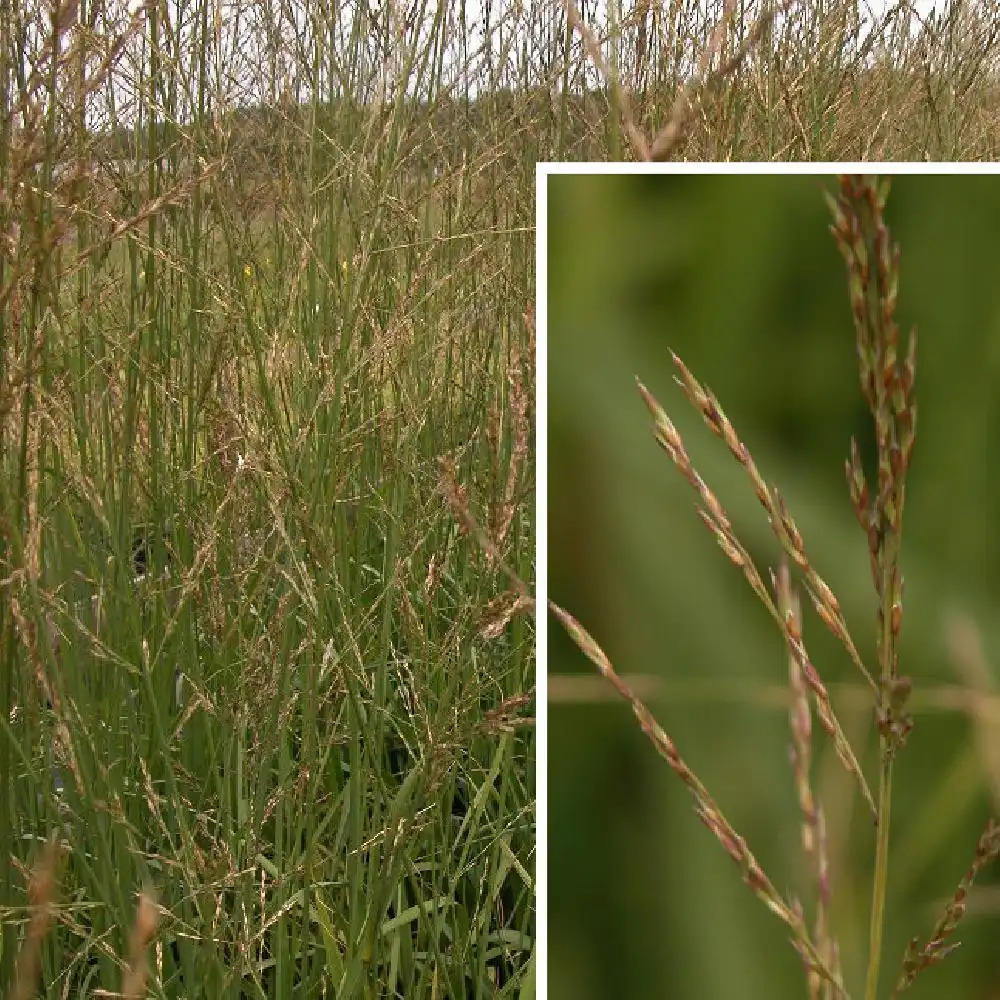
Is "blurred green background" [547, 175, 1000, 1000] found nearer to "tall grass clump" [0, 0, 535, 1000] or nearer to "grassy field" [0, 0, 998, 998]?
"grassy field" [0, 0, 998, 998]

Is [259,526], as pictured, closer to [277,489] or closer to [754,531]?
[277,489]

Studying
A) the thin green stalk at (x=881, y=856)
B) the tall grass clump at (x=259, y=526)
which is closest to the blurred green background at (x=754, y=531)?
the thin green stalk at (x=881, y=856)

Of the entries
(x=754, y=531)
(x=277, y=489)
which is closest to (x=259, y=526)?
(x=277, y=489)

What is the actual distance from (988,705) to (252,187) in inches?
54.4

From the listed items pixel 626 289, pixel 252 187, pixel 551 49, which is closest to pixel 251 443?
pixel 626 289

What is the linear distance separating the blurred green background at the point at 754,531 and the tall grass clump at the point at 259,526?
243 mm

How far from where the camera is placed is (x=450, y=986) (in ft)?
3.51

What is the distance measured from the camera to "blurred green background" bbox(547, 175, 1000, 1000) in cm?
63

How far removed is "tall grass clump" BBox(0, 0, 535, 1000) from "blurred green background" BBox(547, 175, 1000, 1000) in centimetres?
24

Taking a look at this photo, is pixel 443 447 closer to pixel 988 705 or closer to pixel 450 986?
pixel 450 986

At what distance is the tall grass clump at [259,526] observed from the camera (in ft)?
3.13

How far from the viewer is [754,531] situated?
0.64m

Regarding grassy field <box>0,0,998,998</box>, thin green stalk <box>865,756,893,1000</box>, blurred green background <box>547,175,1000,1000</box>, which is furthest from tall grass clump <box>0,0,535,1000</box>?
thin green stalk <box>865,756,893,1000</box>

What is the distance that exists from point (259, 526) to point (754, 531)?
0.86 metres
